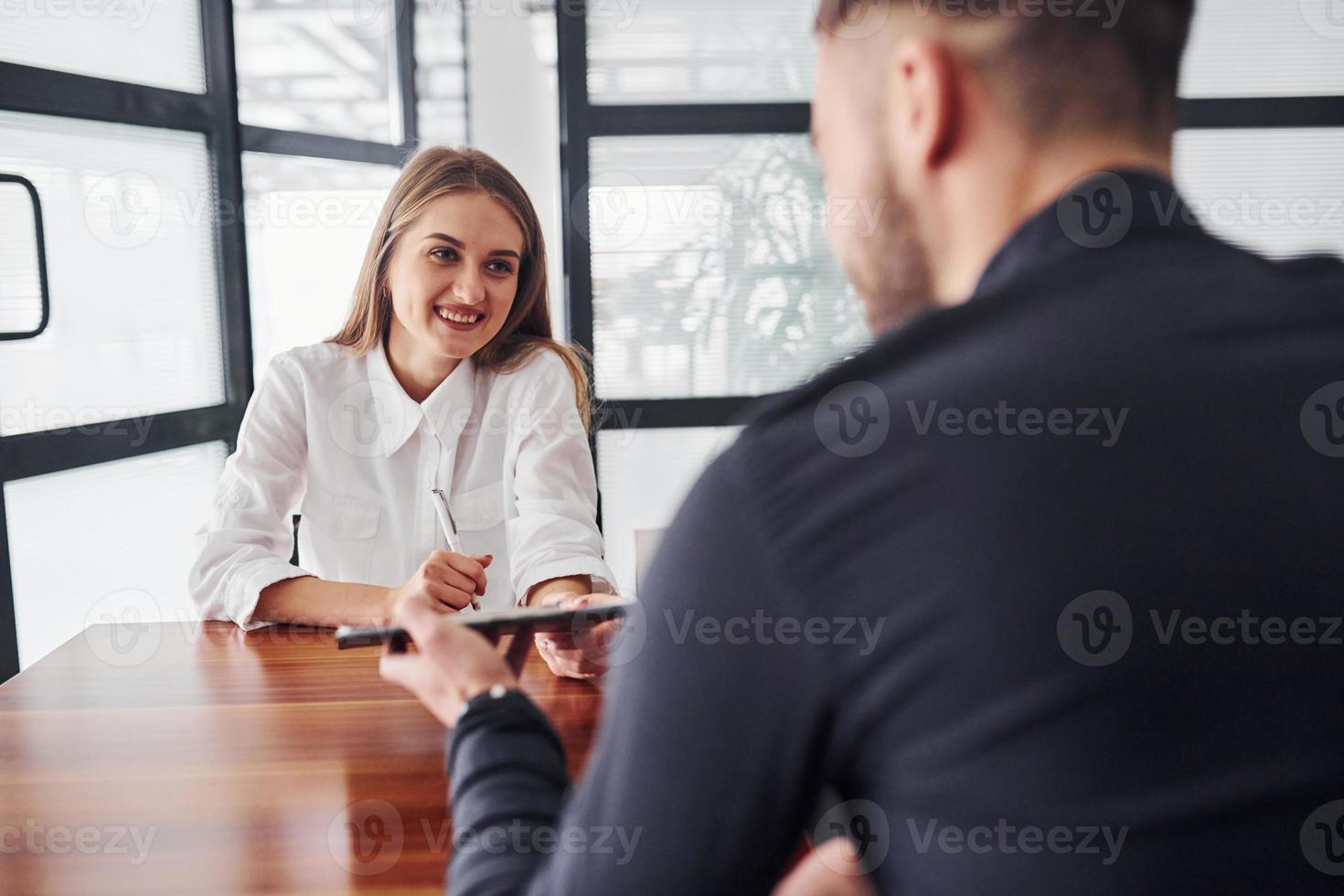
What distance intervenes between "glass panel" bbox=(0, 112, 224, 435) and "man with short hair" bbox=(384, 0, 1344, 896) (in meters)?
2.22

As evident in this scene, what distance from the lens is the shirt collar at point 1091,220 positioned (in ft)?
1.71

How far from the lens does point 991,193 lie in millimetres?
556

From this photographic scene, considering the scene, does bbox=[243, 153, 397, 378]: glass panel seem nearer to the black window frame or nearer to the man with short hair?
the black window frame

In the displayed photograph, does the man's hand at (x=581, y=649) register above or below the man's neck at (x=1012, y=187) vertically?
below

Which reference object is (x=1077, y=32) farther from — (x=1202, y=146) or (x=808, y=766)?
(x=1202, y=146)

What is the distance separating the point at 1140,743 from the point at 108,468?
2.59 metres

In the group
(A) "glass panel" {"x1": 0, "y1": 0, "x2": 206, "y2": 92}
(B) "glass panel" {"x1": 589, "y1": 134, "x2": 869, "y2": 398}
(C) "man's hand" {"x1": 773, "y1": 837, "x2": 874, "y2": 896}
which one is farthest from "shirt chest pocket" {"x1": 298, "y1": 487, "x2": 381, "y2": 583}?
(B) "glass panel" {"x1": 589, "y1": 134, "x2": 869, "y2": 398}

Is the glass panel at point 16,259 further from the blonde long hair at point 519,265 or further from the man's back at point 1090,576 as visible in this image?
the man's back at point 1090,576

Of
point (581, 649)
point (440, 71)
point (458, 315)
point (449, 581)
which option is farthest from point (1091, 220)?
point (440, 71)

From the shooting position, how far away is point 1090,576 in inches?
18.7

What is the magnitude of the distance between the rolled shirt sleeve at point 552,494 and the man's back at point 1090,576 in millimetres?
1206

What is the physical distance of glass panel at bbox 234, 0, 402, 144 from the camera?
2982mm

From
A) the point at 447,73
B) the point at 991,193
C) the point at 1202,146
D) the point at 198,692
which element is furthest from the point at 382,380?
the point at 1202,146

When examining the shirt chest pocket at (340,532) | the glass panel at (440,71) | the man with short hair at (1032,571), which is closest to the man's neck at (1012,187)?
the man with short hair at (1032,571)
